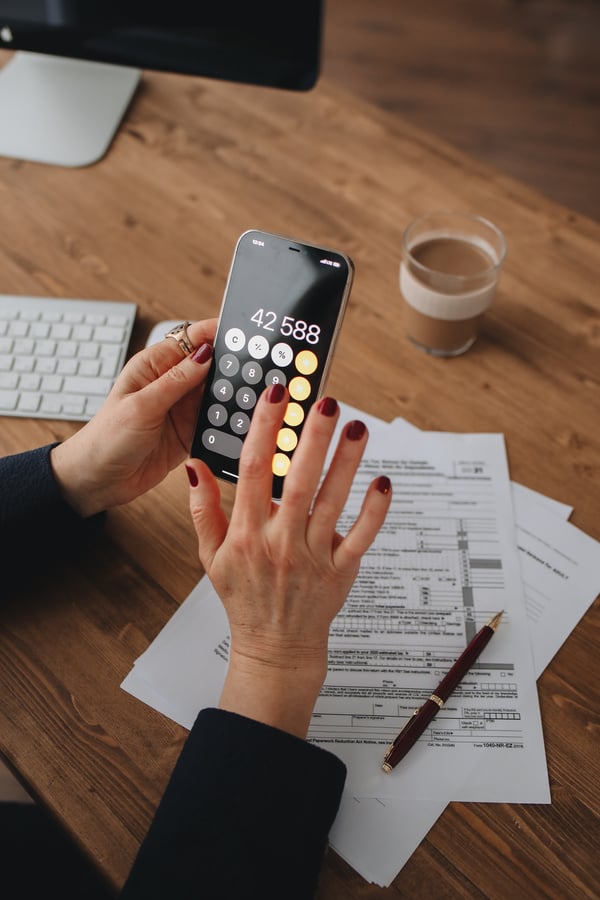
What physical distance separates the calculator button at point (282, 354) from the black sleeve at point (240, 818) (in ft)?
0.96

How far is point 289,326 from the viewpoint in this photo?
2.06 ft

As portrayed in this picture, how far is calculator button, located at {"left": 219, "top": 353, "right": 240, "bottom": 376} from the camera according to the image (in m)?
0.64

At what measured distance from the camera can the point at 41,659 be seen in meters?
0.61

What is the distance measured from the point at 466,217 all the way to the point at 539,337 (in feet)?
0.52

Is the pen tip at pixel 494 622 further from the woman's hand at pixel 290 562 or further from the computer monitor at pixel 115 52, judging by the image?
the computer monitor at pixel 115 52

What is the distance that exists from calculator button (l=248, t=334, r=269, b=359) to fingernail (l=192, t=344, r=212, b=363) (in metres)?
0.04

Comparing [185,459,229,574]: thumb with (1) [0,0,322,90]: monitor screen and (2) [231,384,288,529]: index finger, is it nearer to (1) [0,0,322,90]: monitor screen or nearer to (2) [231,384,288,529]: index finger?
(2) [231,384,288,529]: index finger

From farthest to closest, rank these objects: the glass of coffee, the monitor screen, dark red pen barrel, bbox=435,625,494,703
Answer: the monitor screen → the glass of coffee → dark red pen barrel, bbox=435,625,494,703

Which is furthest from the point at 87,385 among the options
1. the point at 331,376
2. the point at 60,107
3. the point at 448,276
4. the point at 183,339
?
the point at 60,107

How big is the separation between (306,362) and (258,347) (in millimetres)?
46

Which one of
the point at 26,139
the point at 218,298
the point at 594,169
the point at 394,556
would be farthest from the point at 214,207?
the point at 594,169

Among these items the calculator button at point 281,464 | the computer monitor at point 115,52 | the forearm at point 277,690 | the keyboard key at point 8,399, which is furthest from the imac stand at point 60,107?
the forearm at point 277,690

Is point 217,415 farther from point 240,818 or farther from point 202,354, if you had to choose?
point 240,818

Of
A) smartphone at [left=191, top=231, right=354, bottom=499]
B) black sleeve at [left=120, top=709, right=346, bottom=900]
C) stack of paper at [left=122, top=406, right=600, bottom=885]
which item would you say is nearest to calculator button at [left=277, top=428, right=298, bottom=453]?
smartphone at [left=191, top=231, right=354, bottom=499]
